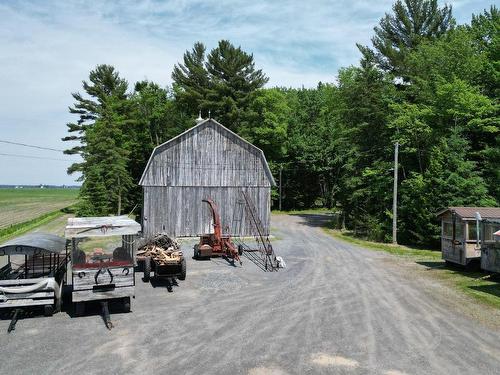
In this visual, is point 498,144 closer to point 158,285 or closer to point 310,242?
point 310,242

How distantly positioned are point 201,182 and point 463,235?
18839 millimetres

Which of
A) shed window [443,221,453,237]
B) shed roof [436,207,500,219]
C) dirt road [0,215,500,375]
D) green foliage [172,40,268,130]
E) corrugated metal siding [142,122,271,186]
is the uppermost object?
green foliage [172,40,268,130]

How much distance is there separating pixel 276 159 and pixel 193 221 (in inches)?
1405

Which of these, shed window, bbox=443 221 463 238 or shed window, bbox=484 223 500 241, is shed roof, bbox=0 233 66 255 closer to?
shed window, bbox=443 221 463 238

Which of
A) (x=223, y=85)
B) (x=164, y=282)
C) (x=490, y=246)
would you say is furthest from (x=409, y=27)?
(x=164, y=282)

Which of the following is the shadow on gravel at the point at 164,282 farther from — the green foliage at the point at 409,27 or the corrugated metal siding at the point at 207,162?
the green foliage at the point at 409,27

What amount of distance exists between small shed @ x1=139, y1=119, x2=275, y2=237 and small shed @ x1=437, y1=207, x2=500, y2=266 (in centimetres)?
1485

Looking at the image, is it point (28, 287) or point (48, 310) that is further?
point (48, 310)

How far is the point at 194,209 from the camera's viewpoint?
33.8m

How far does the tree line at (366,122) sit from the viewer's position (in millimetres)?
32375

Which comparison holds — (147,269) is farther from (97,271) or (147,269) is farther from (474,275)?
(474,275)

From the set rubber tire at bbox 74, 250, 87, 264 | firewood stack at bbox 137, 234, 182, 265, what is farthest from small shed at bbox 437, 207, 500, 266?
rubber tire at bbox 74, 250, 87, 264

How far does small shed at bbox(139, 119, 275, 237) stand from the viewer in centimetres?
3319

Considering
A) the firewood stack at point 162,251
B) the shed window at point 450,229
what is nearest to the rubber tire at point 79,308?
the firewood stack at point 162,251
